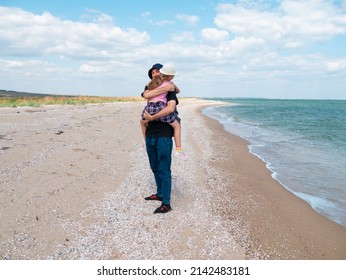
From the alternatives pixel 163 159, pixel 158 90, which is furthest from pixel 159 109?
pixel 163 159

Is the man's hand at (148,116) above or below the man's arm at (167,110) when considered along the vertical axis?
below

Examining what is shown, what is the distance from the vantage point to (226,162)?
11023 millimetres

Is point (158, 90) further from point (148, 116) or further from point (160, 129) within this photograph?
point (160, 129)

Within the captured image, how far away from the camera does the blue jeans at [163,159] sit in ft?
18.1

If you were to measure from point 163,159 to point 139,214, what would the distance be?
107cm

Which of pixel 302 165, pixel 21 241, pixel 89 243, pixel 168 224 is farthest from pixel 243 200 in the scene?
pixel 302 165

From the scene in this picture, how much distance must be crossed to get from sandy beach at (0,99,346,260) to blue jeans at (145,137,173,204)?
49 cm

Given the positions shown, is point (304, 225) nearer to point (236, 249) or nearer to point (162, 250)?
point (236, 249)

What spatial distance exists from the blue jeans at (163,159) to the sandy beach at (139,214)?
490mm

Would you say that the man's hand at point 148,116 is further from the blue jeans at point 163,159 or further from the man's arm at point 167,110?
the blue jeans at point 163,159

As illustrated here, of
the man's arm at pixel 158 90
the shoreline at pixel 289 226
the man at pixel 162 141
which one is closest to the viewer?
the shoreline at pixel 289 226

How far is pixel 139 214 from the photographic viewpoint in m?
5.55

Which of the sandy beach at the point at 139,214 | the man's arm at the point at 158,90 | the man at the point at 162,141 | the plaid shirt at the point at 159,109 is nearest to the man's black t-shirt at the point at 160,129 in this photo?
the man at the point at 162,141
